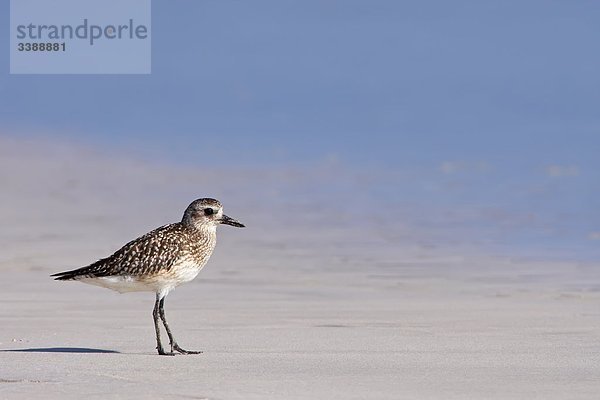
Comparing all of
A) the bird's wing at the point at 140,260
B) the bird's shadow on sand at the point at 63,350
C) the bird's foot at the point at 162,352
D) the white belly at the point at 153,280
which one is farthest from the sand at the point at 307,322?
the bird's wing at the point at 140,260

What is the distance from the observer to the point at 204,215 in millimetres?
11984

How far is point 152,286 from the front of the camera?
11680mm

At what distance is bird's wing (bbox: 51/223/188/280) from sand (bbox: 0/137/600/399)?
1.80ft

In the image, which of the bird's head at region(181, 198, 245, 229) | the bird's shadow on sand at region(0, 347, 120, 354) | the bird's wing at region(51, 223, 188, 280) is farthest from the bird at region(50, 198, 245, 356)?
the bird's shadow on sand at region(0, 347, 120, 354)

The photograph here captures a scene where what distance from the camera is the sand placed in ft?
31.4

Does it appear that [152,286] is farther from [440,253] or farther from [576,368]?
[440,253]

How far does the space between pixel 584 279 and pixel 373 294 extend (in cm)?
270

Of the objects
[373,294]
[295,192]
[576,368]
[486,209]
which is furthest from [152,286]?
[295,192]

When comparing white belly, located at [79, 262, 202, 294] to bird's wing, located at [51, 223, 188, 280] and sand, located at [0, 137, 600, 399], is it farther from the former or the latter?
sand, located at [0, 137, 600, 399]

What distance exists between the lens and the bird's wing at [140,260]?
11.5 m

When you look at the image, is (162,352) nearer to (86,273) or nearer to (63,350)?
(63,350)

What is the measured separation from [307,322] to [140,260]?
2.13 meters

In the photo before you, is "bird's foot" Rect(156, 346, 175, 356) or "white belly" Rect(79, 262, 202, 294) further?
"white belly" Rect(79, 262, 202, 294)

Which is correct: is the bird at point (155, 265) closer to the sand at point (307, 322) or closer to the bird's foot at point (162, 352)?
the bird's foot at point (162, 352)
